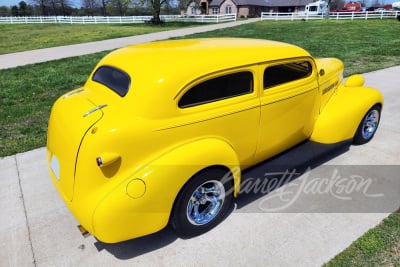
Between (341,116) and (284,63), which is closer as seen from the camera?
(284,63)

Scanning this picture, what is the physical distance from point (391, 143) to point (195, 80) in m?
3.67

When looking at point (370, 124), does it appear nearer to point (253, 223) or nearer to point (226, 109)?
point (253, 223)

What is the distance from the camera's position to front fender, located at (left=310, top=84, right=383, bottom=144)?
155 inches

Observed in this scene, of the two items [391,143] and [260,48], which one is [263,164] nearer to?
[260,48]

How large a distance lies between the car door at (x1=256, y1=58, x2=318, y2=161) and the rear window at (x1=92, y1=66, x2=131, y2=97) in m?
1.35

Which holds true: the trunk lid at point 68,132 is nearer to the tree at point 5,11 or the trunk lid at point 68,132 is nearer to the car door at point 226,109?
the car door at point 226,109

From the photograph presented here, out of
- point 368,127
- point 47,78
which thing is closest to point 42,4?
point 47,78

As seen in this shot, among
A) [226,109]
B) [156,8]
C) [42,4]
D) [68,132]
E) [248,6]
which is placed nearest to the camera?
[68,132]

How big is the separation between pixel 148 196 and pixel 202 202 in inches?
26.4

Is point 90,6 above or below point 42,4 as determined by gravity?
below

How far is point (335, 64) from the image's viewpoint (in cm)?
452

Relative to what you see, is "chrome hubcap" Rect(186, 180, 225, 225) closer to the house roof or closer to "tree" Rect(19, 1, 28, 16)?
the house roof

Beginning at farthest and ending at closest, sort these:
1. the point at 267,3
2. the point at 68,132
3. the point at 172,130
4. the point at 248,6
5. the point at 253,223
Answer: the point at 267,3
the point at 248,6
the point at 253,223
the point at 68,132
the point at 172,130

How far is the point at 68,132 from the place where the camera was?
2.77 m
